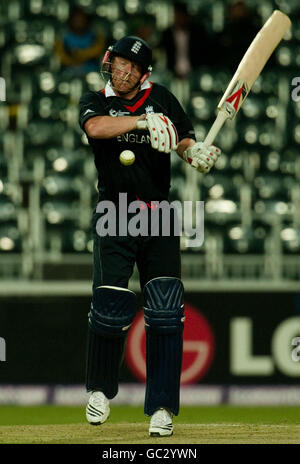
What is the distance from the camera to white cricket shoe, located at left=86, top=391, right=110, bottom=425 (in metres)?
4.88

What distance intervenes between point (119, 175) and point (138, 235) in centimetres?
29

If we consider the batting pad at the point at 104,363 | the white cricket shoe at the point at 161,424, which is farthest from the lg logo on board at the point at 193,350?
the white cricket shoe at the point at 161,424

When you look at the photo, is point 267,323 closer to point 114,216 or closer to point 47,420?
point 47,420

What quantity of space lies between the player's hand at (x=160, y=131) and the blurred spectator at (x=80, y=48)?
5.51 metres

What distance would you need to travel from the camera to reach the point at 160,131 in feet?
15.1

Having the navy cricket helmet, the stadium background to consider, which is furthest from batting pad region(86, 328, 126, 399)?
the stadium background

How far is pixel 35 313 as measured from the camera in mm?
7984

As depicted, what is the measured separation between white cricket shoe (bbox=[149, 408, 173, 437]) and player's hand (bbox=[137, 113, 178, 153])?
1.18 metres

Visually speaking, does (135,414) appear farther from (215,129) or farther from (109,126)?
(109,126)

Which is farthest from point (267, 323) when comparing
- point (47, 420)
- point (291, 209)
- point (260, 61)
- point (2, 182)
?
point (260, 61)

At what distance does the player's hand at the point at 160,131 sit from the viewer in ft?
15.1

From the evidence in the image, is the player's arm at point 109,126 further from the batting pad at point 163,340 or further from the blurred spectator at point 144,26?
the blurred spectator at point 144,26

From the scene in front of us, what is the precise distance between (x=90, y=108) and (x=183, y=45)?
5.68m

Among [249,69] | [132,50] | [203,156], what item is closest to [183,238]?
[249,69]
